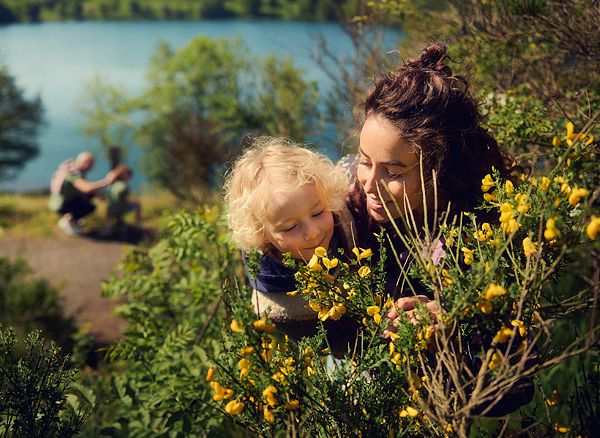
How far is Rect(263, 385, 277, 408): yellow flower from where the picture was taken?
1.32m

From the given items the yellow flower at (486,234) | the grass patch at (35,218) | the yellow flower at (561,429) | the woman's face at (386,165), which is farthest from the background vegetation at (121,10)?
the yellow flower at (561,429)

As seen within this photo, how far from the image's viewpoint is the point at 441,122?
6.72 ft

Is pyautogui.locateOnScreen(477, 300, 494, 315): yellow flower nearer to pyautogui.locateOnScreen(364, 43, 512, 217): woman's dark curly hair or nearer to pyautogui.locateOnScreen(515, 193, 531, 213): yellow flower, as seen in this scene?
pyautogui.locateOnScreen(515, 193, 531, 213): yellow flower

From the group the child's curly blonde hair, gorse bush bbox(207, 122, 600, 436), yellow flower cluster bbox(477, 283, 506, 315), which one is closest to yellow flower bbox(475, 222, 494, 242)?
gorse bush bbox(207, 122, 600, 436)

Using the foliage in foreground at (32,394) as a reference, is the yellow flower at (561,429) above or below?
above

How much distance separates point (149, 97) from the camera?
3125cm

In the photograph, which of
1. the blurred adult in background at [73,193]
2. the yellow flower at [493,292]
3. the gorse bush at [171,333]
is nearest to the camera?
the yellow flower at [493,292]

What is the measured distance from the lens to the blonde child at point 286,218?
201 cm

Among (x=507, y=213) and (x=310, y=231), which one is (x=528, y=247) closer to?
(x=507, y=213)

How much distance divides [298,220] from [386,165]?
0.36 metres

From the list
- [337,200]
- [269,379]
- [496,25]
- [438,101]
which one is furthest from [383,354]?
[496,25]

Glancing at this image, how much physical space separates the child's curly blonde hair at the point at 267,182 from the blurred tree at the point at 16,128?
825 inches

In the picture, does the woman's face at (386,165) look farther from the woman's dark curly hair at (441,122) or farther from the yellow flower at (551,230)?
the yellow flower at (551,230)

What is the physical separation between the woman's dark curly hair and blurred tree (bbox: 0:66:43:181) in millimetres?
21353
